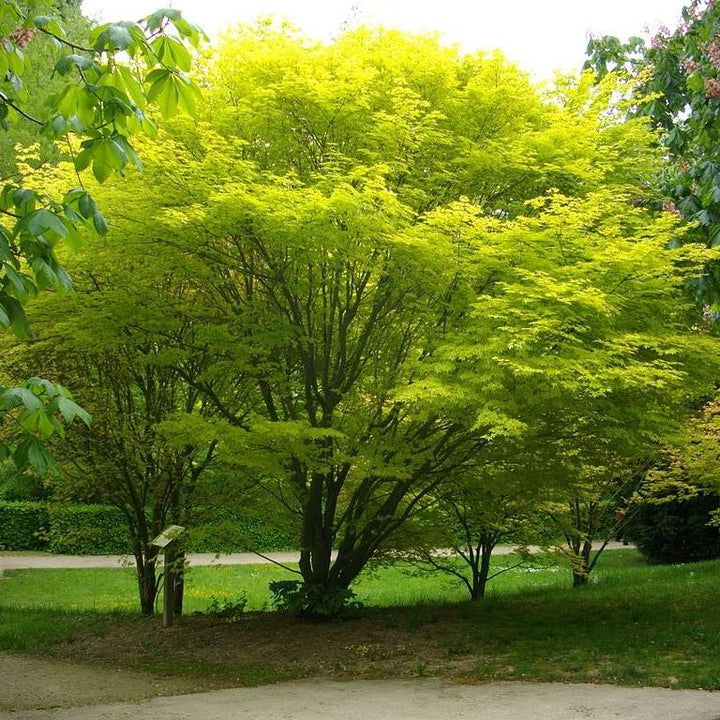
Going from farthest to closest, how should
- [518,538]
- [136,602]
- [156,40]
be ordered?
[136,602] < [518,538] < [156,40]

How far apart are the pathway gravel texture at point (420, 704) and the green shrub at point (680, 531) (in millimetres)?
12458

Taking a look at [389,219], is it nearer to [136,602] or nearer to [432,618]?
[432,618]

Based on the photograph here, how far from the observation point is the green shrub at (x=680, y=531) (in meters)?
18.7

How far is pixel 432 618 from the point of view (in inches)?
440

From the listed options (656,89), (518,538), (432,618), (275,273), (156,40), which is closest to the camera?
(156,40)

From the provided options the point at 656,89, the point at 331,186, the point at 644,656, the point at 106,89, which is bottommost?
the point at 644,656

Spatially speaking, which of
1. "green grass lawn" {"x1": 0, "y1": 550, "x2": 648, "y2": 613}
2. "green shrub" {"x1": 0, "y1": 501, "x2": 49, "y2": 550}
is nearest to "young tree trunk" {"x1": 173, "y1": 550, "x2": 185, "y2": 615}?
"green grass lawn" {"x1": 0, "y1": 550, "x2": 648, "y2": 613}

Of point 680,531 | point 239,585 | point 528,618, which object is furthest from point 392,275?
point 680,531

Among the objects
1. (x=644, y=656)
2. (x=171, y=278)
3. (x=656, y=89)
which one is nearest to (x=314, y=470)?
(x=171, y=278)

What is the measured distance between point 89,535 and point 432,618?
16.1 feet

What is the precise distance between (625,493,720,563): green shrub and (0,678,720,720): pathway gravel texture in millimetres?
12458

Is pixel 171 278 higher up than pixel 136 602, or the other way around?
pixel 171 278

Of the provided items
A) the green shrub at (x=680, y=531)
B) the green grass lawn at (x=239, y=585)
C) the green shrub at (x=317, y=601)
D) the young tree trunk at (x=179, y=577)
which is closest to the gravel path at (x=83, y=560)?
the green grass lawn at (x=239, y=585)

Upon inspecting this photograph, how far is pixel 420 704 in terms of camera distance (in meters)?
6.94
